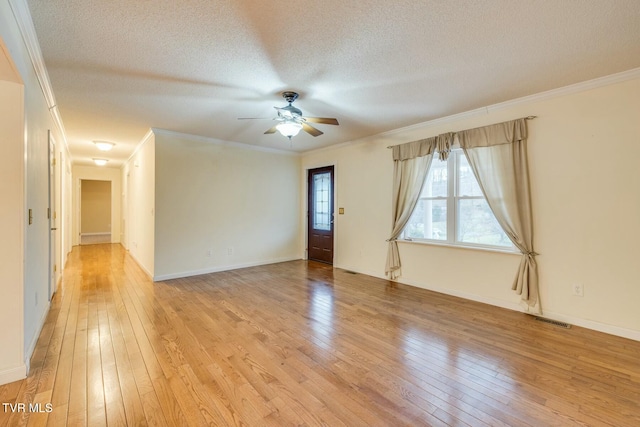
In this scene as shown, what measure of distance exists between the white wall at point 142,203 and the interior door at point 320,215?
3.14 m

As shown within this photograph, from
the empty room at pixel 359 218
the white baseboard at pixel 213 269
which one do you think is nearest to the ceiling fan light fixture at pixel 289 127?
the empty room at pixel 359 218

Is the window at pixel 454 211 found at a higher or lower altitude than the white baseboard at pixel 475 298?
higher

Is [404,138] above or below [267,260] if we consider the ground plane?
above

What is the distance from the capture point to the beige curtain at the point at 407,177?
4.14 m

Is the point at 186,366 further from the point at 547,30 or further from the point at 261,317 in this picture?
the point at 547,30

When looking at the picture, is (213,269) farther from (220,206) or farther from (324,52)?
(324,52)

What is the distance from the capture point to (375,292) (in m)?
4.14

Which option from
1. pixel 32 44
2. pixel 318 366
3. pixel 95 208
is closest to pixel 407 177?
pixel 318 366

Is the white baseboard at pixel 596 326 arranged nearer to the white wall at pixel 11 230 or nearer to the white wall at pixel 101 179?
the white wall at pixel 11 230

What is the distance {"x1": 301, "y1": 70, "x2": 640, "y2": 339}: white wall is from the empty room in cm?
2

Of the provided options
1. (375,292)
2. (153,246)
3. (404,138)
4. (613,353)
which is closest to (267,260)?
(153,246)

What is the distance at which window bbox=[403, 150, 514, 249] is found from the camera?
A: 374cm

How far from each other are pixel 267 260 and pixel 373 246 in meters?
2.37

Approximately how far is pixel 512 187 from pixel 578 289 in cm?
126
